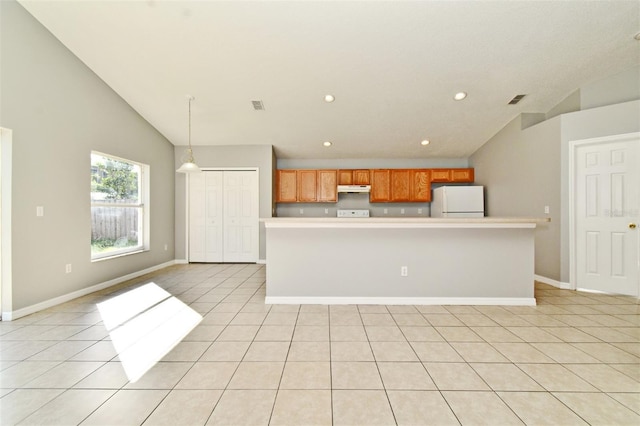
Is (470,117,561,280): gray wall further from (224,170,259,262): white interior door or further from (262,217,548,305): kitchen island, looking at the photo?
(224,170,259,262): white interior door

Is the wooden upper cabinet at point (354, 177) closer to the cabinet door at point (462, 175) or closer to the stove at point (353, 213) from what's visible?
the stove at point (353, 213)

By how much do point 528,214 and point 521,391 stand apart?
3.72 metres

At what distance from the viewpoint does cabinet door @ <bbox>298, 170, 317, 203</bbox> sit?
5938mm

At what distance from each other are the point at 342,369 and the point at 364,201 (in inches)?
184

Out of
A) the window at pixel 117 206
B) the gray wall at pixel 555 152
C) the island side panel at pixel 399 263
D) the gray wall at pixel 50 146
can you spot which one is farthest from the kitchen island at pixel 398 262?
the window at pixel 117 206

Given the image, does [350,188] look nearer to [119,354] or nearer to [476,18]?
[476,18]

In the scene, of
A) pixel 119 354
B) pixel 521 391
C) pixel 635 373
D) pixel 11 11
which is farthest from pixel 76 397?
pixel 11 11

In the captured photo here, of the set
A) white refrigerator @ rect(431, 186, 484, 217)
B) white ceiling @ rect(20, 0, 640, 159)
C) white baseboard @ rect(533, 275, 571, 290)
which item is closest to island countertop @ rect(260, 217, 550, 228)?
white baseboard @ rect(533, 275, 571, 290)

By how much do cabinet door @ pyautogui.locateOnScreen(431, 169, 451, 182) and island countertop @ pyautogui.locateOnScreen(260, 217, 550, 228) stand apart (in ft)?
9.64

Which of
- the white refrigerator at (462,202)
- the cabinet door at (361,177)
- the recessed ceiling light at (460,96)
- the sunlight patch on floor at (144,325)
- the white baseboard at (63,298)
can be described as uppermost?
the recessed ceiling light at (460,96)

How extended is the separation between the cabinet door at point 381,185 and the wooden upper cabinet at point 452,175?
101 centimetres

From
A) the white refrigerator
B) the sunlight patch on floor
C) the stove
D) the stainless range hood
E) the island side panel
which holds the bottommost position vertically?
the sunlight patch on floor

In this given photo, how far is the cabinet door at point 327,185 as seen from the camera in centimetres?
592

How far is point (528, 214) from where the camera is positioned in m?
4.39
